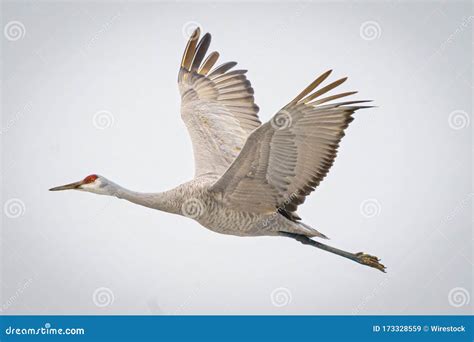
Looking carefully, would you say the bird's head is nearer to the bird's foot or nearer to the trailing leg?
the trailing leg

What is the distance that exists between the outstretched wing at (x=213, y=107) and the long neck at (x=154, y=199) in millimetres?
828

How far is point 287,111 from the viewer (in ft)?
21.5

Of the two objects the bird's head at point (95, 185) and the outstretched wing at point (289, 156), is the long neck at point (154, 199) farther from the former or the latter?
the outstretched wing at point (289, 156)

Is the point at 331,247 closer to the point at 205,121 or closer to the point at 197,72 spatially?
the point at 205,121

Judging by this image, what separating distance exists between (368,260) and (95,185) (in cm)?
332

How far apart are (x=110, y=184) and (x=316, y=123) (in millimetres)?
2309

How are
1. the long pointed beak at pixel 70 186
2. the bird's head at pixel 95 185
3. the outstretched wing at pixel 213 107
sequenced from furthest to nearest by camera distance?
the outstretched wing at pixel 213 107 → the bird's head at pixel 95 185 → the long pointed beak at pixel 70 186

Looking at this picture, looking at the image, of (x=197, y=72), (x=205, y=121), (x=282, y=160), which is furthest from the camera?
(x=197, y=72)

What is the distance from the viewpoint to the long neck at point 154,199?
7.49m

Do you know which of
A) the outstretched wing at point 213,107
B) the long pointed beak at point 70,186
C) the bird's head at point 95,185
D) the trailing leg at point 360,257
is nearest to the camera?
the long pointed beak at point 70,186

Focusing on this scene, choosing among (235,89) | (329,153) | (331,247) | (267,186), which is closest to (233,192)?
(267,186)

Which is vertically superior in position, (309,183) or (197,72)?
(197,72)

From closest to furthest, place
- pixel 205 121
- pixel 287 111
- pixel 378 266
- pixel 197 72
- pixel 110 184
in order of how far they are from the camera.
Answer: pixel 287 111 → pixel 110 184 → pixel 378 266 → pixel 205 121 → pixel 197 72

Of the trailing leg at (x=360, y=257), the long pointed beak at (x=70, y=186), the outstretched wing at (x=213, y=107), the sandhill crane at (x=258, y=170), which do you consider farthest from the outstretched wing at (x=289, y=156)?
the long pointed beak at (x=70, y=186)
